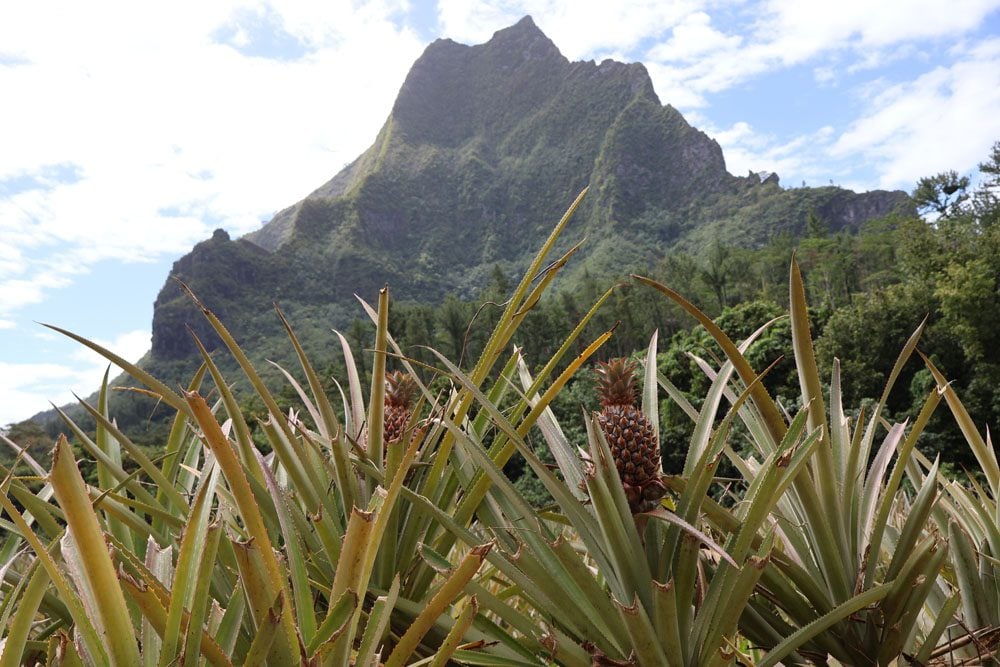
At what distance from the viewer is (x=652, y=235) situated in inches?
4606

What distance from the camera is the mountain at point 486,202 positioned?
107875mm

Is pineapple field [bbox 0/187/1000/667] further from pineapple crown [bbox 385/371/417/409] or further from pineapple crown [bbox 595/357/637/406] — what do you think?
pineapple crown [bbox 385/371/417/409]

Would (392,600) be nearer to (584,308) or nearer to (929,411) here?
(929,411)

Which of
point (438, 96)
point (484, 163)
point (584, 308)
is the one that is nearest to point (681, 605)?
point (584, 308)

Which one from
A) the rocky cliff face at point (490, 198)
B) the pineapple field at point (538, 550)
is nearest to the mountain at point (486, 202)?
the rocky cliff face at point (490, 198)

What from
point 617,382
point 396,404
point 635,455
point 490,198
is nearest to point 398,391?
point 396,404

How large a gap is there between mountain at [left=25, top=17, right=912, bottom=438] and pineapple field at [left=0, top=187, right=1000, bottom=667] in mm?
87309

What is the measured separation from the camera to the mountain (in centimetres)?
10788

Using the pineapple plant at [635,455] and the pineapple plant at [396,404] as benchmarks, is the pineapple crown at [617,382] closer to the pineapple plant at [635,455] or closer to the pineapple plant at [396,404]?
the pineapple plant at [635,455]

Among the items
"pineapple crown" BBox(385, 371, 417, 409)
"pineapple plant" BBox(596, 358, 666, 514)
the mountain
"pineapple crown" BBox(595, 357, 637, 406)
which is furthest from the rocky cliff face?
"pineapple plant" BBox(596, 358, 666, 514)

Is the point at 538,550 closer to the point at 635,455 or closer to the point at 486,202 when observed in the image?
the point at 635,455

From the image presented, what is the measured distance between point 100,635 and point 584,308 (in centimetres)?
5453

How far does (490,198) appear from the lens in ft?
482

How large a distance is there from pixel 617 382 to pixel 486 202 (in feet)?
489
